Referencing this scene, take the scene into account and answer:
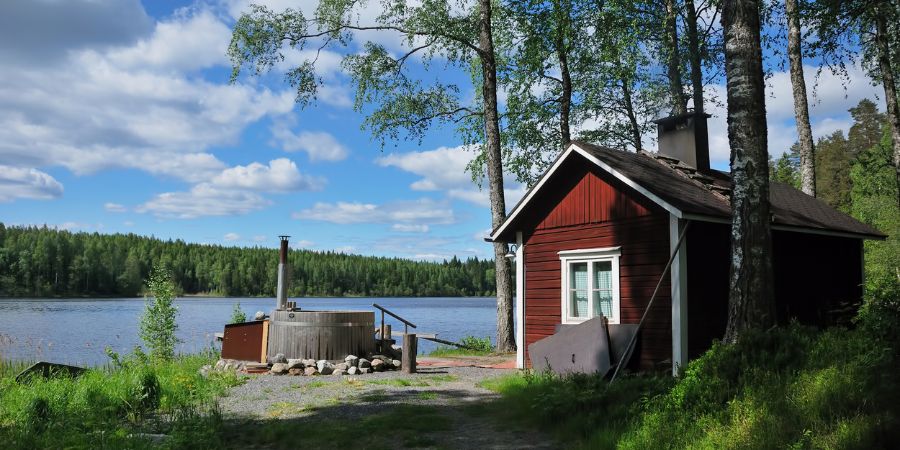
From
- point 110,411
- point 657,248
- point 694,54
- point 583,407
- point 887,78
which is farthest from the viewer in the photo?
point 694,54

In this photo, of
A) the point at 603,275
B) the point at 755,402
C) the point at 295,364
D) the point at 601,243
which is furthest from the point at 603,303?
the point at 295,364

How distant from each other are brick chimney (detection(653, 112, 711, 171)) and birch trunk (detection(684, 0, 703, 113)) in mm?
6233

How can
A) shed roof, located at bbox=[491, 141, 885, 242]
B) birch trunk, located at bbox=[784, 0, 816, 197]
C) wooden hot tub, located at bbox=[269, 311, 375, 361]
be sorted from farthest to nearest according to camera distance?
birch trunk, located at bbox=[784, 0, 816, 197], wooden hot tub, located at bbox=[269, 311, 375, 361], shed roof, located at bbox=[491, 141, 885, 242]

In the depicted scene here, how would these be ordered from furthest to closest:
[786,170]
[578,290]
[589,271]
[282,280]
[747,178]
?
[786,170] < [282,280] < [578,290] < [589,271] < [747,178]

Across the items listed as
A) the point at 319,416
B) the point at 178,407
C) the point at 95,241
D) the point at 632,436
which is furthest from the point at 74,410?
the point at 95,241

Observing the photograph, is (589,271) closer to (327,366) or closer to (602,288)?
(602,288)

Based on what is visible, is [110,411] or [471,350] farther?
[471,350]

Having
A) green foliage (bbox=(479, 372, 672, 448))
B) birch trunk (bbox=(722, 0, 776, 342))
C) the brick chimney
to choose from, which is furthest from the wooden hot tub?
birch trunk (bbox=(722, 0, 776, 342))

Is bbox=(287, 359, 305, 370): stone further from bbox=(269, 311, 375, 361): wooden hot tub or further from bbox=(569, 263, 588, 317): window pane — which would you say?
bbox=(569, 263, 588, 317): window pane

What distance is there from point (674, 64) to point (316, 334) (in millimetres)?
15509

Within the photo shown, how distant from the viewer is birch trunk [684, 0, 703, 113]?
21094 millimetres

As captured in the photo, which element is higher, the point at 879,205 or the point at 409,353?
the point at 879,205

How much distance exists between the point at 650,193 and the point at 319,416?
654 centimetres

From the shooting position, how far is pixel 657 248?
11758 mm
